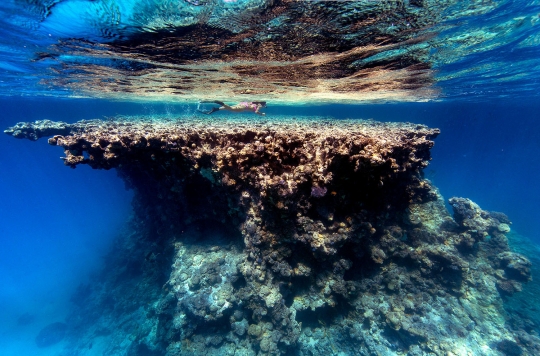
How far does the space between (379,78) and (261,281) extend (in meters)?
14.5

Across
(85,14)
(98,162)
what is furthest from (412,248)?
(85,14)

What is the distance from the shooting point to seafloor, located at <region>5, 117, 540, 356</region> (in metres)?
6.85

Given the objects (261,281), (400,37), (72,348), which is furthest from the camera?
(72,348)

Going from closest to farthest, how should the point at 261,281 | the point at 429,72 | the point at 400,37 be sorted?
1. the point at 261,281
2. the point at 400,37
3. the point at 429,72

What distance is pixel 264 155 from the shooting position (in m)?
6.66

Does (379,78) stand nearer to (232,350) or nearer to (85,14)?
(85,14)

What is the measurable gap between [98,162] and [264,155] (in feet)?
21.6

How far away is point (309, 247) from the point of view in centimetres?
734

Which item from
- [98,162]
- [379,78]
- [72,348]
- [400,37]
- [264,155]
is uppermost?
[400,37]

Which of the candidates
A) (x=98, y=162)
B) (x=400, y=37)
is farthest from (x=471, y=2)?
(x=98, y=162)

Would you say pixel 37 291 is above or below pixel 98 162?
below

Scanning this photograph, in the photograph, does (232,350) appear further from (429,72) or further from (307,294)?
(429,72)

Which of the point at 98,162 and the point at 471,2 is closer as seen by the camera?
the point at 471,2

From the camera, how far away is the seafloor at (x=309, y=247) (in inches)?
270
